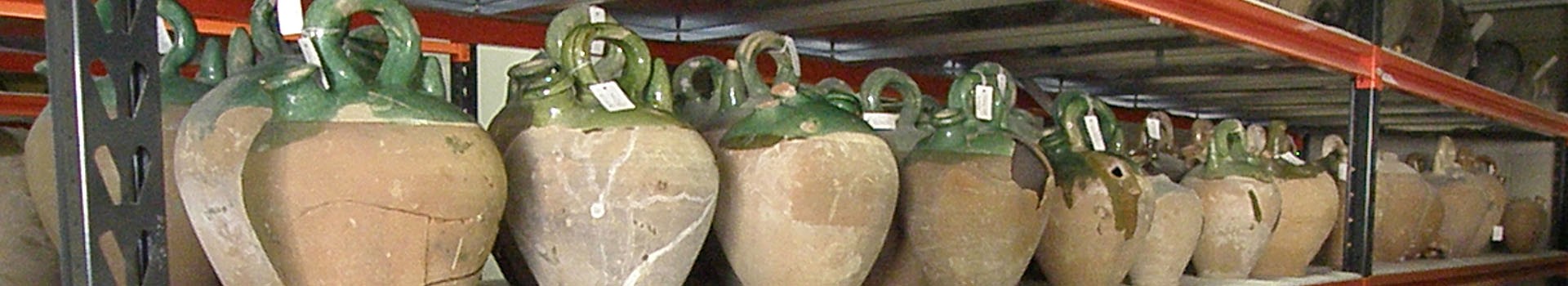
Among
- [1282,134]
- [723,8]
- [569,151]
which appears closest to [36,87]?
[723,8]

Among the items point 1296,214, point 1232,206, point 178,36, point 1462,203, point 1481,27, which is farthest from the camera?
point 1481,27

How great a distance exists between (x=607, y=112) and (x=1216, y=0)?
83cm

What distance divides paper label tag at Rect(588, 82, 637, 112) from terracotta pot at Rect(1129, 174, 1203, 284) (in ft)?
2.45

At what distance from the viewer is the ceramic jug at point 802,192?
98 cm

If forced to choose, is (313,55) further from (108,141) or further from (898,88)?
(898,88)

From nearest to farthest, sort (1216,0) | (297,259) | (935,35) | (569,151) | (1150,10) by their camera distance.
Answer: (297,259)
(569,151)
(1150,10)
(1216,0)
(935,35)

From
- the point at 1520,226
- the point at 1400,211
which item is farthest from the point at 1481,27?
the point at 1400,211

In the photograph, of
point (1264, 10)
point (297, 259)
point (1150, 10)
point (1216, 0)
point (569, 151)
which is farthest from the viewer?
point (1264, 10)

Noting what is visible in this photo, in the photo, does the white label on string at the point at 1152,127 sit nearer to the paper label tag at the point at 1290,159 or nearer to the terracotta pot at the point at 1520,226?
the paper label tag at the point at 1290,159

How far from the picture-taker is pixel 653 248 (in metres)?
0.93

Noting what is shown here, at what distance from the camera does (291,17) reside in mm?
809

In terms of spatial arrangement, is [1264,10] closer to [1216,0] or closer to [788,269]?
[1216,0]

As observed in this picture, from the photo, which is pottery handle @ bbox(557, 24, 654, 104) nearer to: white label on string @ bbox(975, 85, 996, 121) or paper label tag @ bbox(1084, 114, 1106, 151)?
white label on string @ bbox(975, 85, 996, 121)

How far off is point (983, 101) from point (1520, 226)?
208 cm
